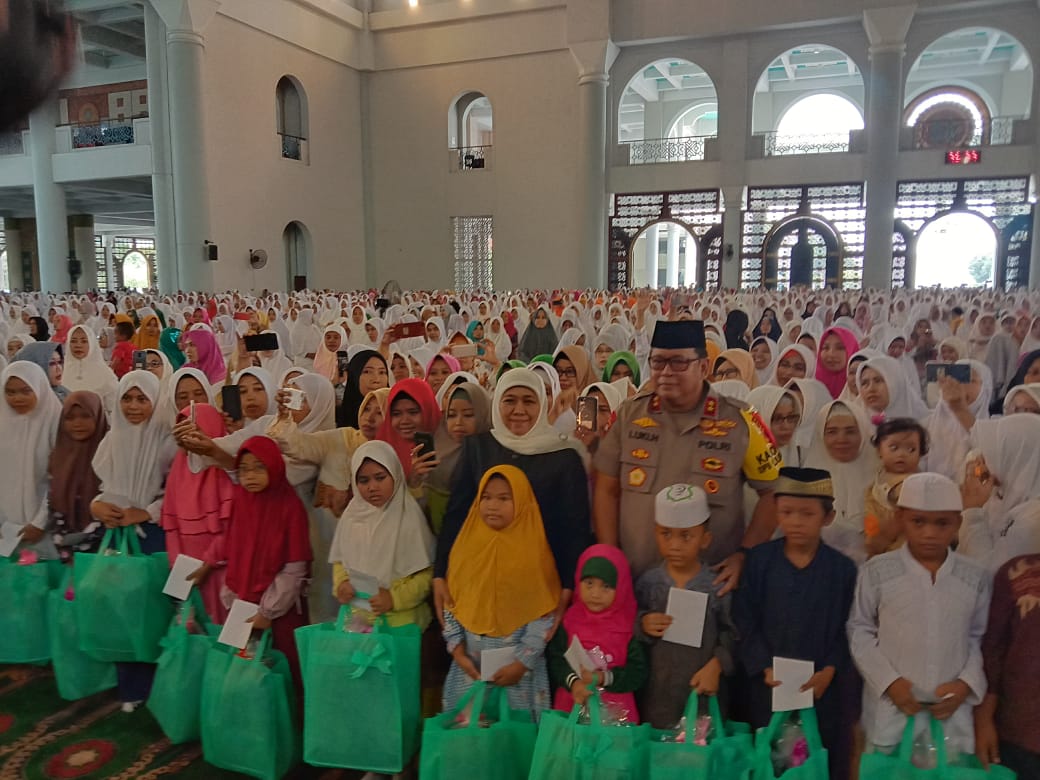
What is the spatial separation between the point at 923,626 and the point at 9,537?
334 centimetres

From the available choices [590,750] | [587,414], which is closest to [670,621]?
[590,750]

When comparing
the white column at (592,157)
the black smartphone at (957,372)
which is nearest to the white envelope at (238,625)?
the black smartphone at (957,372)

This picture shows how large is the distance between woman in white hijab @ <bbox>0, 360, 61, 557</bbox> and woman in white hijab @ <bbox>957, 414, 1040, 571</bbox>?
3.49 m

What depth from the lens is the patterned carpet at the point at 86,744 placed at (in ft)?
9.24

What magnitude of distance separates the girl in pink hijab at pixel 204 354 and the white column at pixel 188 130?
11181mm

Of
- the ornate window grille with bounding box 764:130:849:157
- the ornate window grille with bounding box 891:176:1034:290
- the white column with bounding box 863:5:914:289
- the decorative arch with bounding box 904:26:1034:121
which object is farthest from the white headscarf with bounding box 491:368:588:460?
the decorative arch with bounding box 904:26:1034:121

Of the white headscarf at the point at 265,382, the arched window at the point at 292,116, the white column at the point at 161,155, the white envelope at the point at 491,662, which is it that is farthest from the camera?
the arched window at the point at 292,116

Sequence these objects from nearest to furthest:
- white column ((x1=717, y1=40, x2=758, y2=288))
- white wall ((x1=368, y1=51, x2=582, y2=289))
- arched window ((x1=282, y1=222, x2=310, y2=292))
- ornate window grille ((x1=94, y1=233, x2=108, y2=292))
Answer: white column ((x1=717, y1=40, x2=758, y2=288)) < white wall ((x1=368, y1=51, x2=582, y2=289)) < arched window ((x1=282, y1=222, x2=310, y2=292)) < ornate window grille ((x1=94, y1=233, x2=108, y2=292))

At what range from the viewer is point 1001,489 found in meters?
2.85

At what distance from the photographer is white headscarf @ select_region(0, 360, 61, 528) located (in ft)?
10.9

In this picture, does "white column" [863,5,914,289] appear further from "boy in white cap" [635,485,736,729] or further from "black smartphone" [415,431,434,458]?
"boy in white cap" [635,485,736,729]

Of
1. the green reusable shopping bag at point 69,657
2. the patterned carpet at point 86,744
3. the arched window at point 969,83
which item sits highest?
the arched window at point 969,83

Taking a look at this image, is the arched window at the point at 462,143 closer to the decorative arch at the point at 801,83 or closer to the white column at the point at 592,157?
the white column at the point at 592,157

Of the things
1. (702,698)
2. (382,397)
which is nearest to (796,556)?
(702,698)
